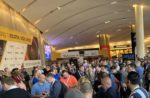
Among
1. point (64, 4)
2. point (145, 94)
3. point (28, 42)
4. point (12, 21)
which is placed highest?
point (64, 4)

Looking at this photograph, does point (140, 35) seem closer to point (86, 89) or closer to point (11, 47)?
point (11, 47)

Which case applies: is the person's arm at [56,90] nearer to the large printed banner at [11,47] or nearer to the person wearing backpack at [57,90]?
the person wearing backpack at [57,90]

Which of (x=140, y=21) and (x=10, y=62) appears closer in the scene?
(x=10, y=62)

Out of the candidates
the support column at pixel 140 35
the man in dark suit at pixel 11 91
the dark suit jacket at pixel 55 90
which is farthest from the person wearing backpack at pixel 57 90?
the support column at pixel 140 35

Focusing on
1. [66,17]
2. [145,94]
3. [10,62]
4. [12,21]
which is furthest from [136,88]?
[66,17]

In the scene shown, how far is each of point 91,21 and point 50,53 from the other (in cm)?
1084

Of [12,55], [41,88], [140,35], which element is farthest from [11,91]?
[140,35]

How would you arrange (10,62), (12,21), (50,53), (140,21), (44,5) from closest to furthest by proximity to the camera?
(10,62) → (12,21) → (44,5) → (140,21) → (50,53)

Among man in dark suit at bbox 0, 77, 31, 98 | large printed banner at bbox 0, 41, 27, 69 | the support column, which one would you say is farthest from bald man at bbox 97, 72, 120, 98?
the support column

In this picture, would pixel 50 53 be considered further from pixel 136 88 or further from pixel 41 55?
pixel 136 88

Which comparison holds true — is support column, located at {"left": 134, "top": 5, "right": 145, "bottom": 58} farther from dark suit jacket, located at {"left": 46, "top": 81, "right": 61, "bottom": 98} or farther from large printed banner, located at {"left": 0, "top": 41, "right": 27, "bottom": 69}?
dark suit jacket, located at {"left": 46, "top": 81, "right": 61, "bottom": 98}

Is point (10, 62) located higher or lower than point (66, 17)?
lower

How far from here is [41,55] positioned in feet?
114

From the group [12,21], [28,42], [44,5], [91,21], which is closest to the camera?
[28,42]
